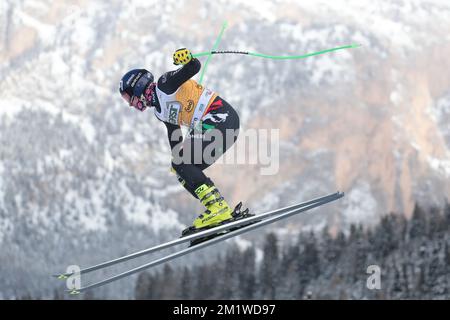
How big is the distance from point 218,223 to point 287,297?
13982 cm

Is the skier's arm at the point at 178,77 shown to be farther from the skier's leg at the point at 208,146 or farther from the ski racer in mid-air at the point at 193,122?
the skier's leg at the point at 208,146

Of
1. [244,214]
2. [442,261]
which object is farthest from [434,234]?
[244,214]

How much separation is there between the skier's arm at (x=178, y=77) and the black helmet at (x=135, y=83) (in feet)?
1.14

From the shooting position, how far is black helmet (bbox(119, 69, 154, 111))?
1471 centimetres

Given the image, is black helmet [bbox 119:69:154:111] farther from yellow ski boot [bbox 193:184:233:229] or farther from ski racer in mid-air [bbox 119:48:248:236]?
yellow ski boot [bbox 193:184:233:229]

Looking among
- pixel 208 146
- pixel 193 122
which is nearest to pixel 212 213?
pixel 208 146

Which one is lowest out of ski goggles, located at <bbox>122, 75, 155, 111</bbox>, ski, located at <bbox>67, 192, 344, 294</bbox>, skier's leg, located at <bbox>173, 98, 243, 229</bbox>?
ski, located at <bbox>67, 192, 344, 294</bbox>

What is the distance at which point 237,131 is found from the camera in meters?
14.9

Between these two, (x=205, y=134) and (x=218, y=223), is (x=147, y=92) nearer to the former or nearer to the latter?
(x=205, y=134)

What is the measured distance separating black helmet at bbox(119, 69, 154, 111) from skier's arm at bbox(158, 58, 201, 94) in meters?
0.35

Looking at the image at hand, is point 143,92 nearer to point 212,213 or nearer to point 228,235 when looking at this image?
point 212,213

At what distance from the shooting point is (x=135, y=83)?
14.7m

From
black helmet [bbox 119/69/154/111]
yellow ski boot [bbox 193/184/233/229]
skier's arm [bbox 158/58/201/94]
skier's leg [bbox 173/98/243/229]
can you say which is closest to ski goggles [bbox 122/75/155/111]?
black helmet [bbox 119/69/154/111]

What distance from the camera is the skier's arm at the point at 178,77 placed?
13969mm
